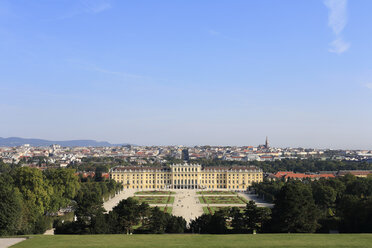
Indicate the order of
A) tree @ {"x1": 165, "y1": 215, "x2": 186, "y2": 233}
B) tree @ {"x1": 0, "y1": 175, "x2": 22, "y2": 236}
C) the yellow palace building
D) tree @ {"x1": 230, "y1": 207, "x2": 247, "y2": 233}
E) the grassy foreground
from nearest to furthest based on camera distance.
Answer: the grassy foreground → tree @ {"x1": 0, "y1": 175, "x2": 22, "y2": 236} → tree @ {"x1": 165, "y1": 215, "x2": 186, "y2": 233} → tree @ {"x1": 230, "y1": 207, "x2": 247, "y2": 233} → the yellow palace building

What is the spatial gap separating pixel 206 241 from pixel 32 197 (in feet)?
71.4

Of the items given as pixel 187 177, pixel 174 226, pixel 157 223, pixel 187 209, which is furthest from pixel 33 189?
pixel 187 177

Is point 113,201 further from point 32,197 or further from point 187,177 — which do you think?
point 187,177

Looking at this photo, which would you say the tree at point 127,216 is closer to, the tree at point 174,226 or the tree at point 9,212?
the tree at point 174,226

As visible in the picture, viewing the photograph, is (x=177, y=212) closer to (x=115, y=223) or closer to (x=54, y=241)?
(x=115, y=223)

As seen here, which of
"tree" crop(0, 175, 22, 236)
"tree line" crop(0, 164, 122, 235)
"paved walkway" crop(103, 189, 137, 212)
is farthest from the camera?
"paved walkway" crop(103, 189, 137, 212)

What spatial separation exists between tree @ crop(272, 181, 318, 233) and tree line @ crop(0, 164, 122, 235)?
47.1 feet

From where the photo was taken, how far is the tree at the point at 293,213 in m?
26.2

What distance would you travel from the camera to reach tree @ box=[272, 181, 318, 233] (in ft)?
85.9

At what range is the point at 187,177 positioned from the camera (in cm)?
8844

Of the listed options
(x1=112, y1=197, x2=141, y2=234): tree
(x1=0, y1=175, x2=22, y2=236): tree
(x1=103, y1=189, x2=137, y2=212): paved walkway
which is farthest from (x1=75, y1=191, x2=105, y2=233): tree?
(x1=103, y1=189, x2=137, y2=212): paved walkway

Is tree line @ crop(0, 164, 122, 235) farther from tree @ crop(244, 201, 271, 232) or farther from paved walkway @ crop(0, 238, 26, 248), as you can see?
tree @ crop(244, 201, 271, 232)

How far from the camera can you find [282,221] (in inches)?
1045

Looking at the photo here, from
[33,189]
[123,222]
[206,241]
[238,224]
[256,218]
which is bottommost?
[238,224]
